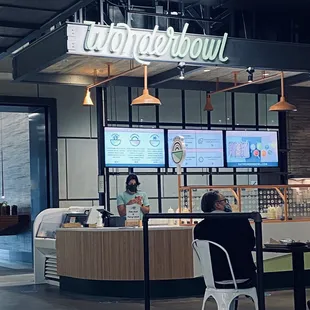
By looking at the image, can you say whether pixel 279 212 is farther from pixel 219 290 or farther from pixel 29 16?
pixel 29 16

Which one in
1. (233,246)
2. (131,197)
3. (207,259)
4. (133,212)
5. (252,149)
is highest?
(252,149)

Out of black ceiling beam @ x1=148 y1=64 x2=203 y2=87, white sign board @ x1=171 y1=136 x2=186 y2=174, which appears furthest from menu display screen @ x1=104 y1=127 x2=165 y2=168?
white sign board @ x1=171 y1=136 x2=186 y2=174

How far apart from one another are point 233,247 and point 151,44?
186 inches

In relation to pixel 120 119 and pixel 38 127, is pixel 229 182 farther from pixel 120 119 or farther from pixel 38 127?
pixel 38 127

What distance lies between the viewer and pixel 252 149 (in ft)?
45.8

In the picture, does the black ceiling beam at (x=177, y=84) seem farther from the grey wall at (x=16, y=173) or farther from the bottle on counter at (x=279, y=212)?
the bottle on counter at (x=279, y=212)

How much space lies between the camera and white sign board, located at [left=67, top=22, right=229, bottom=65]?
9.19m

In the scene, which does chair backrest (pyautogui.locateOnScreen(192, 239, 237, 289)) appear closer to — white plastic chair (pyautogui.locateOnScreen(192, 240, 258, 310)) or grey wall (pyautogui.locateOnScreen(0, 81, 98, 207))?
white plastic chair (pyautogui.locateOnScreen(192, 240, 258, 310))

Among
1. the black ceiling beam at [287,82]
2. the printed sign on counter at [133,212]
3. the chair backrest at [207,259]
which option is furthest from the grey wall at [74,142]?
the chair backrest at [207,259]

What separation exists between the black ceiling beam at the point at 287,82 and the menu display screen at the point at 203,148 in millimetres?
1521

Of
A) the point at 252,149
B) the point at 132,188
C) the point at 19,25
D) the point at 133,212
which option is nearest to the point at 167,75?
the point at 252,149

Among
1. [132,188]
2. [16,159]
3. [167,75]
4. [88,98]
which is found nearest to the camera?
[132,188]

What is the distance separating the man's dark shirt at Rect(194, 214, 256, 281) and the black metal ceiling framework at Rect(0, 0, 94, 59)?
82.3 inches

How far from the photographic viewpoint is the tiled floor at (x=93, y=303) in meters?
8.48
